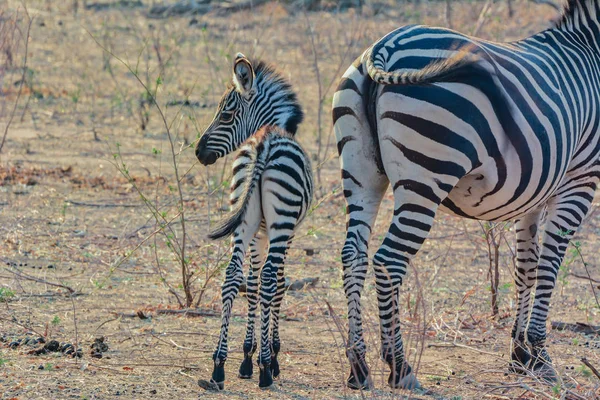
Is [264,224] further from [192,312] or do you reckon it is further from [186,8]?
[186,8]

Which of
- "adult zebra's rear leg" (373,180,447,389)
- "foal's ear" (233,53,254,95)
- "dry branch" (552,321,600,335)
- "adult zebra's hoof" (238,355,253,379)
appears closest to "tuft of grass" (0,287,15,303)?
"adult zebra's hoof" (238,355,253,379)

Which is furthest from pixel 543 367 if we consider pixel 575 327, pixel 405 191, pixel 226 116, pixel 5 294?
pixel 5 294

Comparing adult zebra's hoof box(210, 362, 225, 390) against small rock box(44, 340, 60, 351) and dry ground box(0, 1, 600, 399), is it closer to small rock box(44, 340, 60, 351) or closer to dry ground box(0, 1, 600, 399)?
dry ground box(0, 1, 600, 399)

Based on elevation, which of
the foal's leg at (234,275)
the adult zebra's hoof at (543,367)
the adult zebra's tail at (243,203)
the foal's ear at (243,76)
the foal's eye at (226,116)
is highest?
the foal's ear at (243,76)

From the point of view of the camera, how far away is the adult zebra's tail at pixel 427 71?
4.75 m

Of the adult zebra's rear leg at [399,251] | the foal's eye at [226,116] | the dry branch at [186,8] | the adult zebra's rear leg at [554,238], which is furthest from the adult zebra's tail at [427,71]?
the dry branch at [186,8]

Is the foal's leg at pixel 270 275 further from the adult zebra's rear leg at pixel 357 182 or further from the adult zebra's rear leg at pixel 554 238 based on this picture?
the adult zebra's rear leg at pixel 554 238

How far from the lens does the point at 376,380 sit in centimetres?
533

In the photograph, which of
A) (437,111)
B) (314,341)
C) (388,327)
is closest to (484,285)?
(314,341)

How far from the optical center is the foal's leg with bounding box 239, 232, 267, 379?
5.25 metres

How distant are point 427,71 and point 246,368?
193cm

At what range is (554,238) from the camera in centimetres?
557

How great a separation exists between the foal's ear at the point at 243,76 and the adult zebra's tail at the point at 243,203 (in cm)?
103

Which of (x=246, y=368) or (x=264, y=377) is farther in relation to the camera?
(x=246, y=368)
